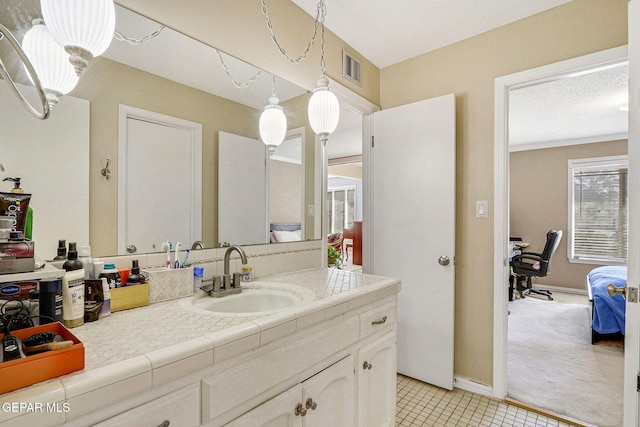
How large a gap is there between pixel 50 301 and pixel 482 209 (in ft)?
7.33

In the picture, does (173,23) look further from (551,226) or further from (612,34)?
(551,226)

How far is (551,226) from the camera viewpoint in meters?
5.18

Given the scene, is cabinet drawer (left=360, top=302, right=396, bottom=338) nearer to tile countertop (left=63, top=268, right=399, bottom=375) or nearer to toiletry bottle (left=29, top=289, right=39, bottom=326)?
tile countertop (left=63, top=268, right=399, bottom=375)

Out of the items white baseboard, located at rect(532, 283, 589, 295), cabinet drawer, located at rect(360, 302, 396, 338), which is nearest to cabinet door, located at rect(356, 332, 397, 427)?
cabinet drawer, located at rect(360, 302, 396, 338)

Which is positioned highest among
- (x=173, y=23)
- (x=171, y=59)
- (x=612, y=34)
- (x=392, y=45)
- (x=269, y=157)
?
(x=392, y=45)

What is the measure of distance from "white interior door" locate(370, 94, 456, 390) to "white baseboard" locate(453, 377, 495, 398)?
87mm

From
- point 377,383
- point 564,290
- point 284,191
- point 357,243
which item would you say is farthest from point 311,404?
point 564,290

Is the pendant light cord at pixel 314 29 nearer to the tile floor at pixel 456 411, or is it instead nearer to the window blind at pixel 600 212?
the tile floor at pixel 456 411

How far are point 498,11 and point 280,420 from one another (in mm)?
2400

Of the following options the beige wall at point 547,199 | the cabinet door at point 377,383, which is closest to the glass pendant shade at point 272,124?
the cabinet door at point 377,383

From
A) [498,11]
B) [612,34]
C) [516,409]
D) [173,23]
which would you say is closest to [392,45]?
[498,11]

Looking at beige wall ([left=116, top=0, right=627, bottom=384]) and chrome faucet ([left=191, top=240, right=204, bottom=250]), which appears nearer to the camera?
chrome faucet ([left=191, top=240, right=204, bottom=250])

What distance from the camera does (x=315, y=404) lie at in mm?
1103

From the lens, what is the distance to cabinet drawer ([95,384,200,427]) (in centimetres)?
67
